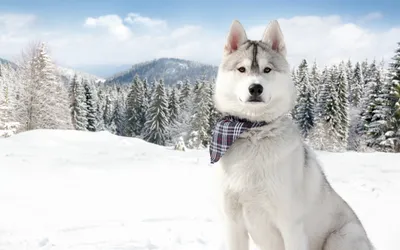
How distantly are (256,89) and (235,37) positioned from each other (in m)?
0.68

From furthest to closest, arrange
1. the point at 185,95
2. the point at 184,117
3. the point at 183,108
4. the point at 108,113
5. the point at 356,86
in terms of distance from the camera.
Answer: the point at 356,86 → the point at 185,95 → the point at 108,113 → the point at 183,108 → the point at 184,117

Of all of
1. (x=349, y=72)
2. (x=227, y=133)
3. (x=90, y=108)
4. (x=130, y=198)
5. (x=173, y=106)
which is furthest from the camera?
(x=349, y=72)

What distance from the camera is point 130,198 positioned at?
7.45 meters

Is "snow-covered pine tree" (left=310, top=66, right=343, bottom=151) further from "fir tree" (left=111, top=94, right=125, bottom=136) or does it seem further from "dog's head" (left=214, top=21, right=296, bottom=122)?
"dog's head" (left=214, top=21, right=296, bottom=122)

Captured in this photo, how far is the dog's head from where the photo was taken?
3.22m

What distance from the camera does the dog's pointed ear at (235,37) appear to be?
3.53m

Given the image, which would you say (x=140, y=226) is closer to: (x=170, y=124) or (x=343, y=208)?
(x=343, y=208)

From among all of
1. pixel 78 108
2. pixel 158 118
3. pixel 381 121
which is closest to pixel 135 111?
pixel 158 118

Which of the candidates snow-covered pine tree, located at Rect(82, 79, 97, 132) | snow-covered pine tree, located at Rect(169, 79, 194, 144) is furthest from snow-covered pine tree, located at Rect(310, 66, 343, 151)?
snow-covered pine tree, located at Rect(82, 79, 97, 132)

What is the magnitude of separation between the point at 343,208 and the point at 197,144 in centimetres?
4688

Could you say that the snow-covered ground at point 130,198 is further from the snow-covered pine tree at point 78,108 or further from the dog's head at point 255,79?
the snow-covered pine tree at point 78,108

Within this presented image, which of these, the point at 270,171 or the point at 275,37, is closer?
the point at 270,171

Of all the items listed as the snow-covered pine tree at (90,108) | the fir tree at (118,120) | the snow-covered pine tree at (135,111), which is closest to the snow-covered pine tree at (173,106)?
the snow-covered pine tree at (135,111)

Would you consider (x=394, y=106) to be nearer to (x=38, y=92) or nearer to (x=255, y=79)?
(x=38, y=92)
